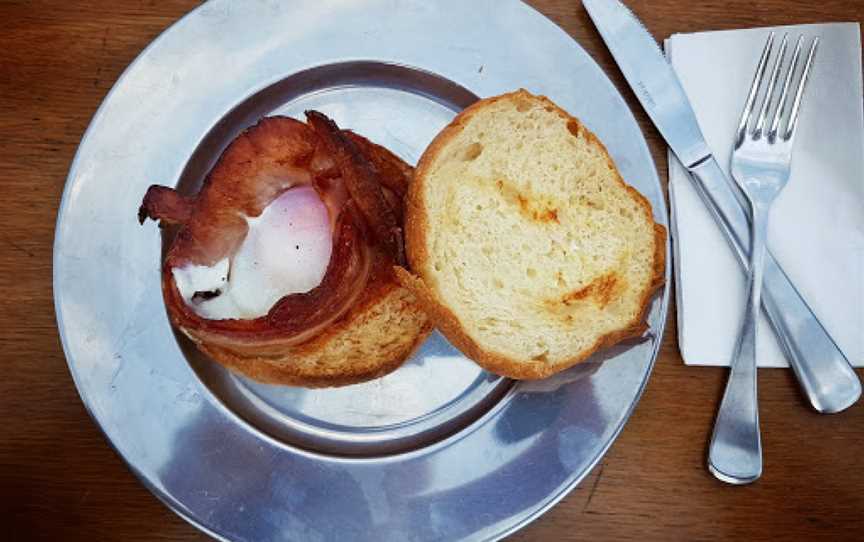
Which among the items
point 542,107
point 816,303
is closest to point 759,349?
point 816,303

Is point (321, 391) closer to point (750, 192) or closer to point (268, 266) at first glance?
point (268, 266)

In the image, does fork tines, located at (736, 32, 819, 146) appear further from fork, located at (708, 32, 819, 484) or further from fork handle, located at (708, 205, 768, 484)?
fork handle, located at (708, 205, 768, 484)

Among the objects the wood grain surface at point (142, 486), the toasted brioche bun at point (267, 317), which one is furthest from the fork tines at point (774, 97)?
the toasted brioche bun at point (267, 317)

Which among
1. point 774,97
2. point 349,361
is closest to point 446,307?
point 349,361

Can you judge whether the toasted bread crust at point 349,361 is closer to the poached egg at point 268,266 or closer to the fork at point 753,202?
the poached egg at point 268,266

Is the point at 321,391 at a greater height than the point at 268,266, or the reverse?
the point at 268,266

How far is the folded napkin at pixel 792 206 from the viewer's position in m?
1.03

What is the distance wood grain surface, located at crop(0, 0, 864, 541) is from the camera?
1.02 metres

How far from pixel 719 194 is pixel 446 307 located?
0.43 meters

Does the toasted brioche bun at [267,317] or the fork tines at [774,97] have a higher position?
the fork tines at [774,97]

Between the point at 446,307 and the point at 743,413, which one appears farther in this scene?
the point at 743,413

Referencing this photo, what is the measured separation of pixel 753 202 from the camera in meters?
1.03

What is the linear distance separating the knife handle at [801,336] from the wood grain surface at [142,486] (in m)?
0.04

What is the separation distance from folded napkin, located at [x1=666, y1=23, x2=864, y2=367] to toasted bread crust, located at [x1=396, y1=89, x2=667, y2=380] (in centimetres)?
12
